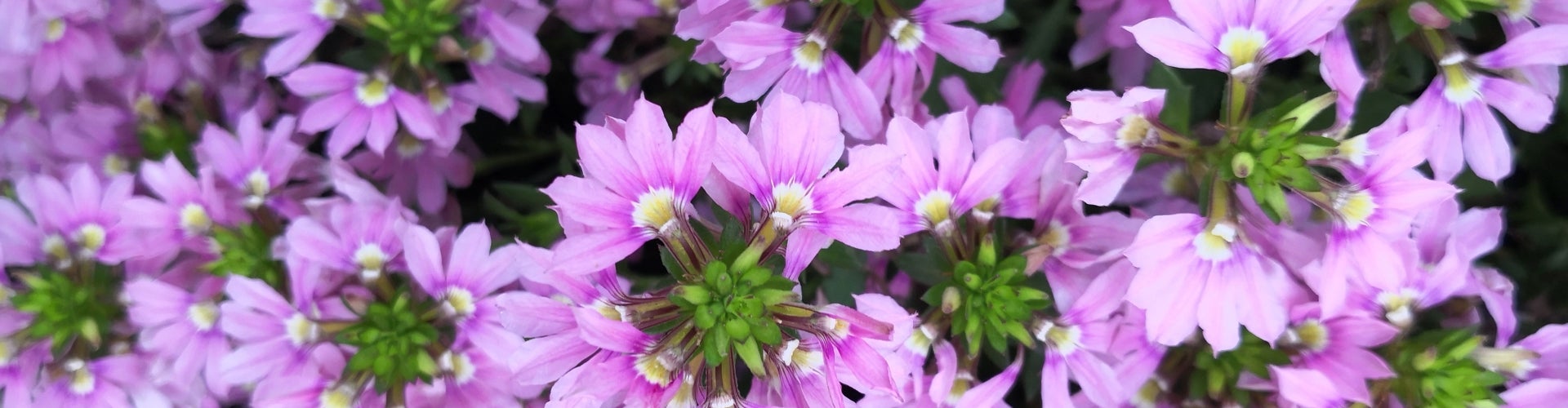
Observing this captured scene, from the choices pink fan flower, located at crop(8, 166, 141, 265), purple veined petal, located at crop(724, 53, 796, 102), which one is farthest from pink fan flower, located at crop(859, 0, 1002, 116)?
pink fan flower, located at crop(8, 166, 141, 265)

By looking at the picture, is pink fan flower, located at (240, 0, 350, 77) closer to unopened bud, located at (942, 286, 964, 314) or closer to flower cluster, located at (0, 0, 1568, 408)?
flower cluster, located at (0, 0, 1568, 408)

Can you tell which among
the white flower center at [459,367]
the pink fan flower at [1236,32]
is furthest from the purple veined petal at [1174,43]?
the white flower center at [459,367]

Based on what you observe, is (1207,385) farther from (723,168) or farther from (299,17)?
(299,17)

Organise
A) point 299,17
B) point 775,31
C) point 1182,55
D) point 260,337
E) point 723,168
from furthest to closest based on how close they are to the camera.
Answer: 1. point 299,17
2. point 260,337
3. point 775,31
4. point 1182,55
5. point 723,168

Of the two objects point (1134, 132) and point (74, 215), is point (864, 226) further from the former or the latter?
point (74, 215)

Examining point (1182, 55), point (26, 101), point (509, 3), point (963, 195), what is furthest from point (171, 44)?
point (1182, 55)

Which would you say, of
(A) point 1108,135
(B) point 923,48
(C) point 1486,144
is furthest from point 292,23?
(C) point 1486,144
